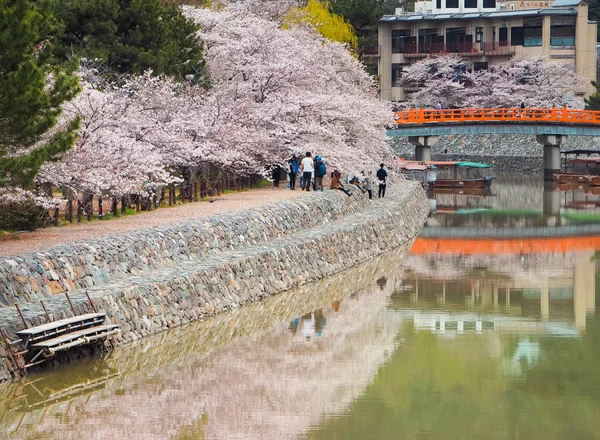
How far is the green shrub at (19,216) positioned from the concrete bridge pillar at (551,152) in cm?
5046

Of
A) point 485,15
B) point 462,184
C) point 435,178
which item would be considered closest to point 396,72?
point 485,15

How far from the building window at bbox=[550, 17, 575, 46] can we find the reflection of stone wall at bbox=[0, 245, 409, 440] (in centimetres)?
6882

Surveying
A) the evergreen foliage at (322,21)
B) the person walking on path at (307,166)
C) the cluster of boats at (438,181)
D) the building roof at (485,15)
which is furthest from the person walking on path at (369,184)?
the building roof at (485,15)

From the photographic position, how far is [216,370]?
1884cm

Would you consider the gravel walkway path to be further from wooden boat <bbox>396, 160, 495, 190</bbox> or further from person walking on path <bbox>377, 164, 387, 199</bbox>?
wooden boat <bbox>396, 160, 495, 190</bbox>

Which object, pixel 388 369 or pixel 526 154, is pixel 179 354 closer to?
pixel 388 369

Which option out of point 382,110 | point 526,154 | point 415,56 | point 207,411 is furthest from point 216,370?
point 415,56

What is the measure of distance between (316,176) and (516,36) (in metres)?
55.4

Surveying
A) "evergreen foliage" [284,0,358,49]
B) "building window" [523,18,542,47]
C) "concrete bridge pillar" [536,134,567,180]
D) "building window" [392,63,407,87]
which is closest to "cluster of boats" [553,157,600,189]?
"concrete bridge pillar" [536,134,567,180]

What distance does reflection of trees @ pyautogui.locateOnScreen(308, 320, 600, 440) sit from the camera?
49.7ft

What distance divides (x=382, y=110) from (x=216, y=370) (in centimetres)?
3188

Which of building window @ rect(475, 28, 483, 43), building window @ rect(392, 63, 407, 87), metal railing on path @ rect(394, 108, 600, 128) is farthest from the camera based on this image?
building window @ rect(392, 63, 407, 87)

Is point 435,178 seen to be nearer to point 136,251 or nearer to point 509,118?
point 509,118

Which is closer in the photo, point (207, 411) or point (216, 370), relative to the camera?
point (207, 411)
